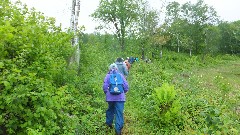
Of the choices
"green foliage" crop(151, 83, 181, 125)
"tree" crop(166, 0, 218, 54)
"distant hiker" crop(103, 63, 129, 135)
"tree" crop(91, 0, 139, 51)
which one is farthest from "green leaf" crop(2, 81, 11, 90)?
"tree" crop(166, 0, 218, 54)

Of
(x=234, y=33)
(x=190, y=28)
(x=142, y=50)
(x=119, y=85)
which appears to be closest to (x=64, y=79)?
(x=119, y=85)

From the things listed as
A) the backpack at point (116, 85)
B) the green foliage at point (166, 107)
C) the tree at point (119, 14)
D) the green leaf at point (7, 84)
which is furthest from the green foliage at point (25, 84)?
the tree at point (119, 14)

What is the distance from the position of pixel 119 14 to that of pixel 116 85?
3710 cm

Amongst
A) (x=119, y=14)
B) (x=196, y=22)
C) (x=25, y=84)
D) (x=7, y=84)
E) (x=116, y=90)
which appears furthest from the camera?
(x=196, y=22)

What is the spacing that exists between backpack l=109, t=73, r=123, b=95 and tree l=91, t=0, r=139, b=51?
35.8 m

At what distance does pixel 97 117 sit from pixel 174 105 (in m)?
2.27

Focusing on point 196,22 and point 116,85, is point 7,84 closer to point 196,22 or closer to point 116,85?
point 116,85

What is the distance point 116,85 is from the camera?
752 centimetres

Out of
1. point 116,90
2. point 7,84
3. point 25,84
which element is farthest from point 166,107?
point 7,84

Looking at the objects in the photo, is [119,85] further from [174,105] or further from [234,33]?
[234,33]

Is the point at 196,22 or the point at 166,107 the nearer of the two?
the point at 166,107

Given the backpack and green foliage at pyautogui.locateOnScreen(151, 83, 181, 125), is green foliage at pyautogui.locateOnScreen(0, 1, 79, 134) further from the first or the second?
green foliage at pyautogui.locateOnScreen(151, 83, 181, 125)

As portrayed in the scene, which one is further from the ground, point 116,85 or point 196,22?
point 196,22

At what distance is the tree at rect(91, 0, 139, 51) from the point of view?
43594mm
